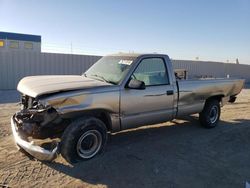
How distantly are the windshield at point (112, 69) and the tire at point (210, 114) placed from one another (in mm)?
2821

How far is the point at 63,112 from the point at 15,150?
5.03 feet

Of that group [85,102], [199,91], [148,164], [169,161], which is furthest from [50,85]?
[199,91]

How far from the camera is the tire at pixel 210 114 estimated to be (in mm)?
7391

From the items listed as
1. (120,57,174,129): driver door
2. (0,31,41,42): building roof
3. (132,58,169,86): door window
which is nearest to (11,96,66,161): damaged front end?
(120,57,174,129): driver door

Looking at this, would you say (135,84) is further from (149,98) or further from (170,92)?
(170,92)

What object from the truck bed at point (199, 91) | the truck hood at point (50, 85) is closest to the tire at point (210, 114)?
the truck bed at point (199, 91)

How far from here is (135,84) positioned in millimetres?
5133

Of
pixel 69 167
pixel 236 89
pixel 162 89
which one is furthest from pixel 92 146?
pixel 236 89

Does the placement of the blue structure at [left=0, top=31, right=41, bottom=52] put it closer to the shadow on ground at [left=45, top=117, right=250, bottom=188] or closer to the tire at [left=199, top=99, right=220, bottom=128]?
the tire at [left=199, top=99, right=220, bottom=128]

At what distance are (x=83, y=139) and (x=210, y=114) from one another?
160 inches

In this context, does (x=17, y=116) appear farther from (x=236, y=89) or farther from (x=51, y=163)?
(x=236, y=89)

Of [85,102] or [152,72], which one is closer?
[85,102]

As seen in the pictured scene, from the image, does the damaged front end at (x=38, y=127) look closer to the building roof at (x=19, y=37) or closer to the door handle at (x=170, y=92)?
the door handle at (x=170, y=92)

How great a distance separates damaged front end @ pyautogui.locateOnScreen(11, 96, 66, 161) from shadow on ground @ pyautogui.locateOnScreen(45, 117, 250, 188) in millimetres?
390
